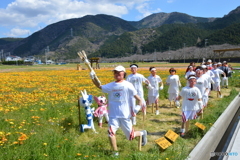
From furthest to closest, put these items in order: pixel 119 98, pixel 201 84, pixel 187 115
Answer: pixel 201 84, pixel 187 115, pixel 119 98

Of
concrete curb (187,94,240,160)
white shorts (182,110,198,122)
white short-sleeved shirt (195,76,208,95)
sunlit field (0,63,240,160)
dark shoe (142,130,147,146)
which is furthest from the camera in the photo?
white short-sleeved shirt (195,76,208,95)

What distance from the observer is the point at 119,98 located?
15.8 feet

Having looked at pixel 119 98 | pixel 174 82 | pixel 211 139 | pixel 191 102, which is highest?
pixel 119 98

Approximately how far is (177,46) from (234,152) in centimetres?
17123

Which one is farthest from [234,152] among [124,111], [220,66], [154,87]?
[220,66]

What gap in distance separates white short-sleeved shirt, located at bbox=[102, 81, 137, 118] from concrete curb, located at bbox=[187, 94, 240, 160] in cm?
171

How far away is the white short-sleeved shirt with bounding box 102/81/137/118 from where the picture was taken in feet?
15.7

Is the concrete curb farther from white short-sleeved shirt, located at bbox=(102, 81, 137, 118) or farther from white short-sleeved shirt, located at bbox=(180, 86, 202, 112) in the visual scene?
white short-sleeved shirt, located at bbox=(102, 81, 137, 118)

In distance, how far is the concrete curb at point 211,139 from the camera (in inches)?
195

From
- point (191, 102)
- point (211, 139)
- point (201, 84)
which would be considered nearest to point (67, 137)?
point (191, 102)

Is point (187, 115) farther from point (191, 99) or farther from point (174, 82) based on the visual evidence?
point (174, 82)

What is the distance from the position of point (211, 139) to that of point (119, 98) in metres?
3.08

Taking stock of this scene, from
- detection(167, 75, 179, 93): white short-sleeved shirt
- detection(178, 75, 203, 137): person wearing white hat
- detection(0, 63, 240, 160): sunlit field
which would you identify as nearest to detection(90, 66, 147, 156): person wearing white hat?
detection(0, 63, 240, 160): sunlit field

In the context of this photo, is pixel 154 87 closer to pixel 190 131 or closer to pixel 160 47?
pixel 190 131
